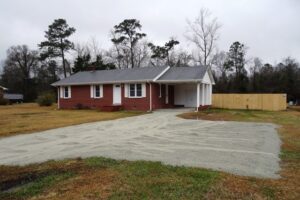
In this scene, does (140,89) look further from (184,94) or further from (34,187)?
(34,187)

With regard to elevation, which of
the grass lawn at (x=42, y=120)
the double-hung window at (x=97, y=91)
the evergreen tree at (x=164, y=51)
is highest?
the evergreen tree at (x=164, y=51)

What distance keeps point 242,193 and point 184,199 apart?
103 cm

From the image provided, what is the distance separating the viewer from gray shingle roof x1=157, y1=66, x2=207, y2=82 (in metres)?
26.5

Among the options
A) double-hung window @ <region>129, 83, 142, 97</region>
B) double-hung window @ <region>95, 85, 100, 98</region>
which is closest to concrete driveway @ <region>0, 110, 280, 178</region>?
double-hung window @ <region>129, 83, 142, 97</region>

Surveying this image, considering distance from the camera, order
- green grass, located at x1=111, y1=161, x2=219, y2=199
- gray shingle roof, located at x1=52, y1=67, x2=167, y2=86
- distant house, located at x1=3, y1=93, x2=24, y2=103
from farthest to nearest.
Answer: distant house, located at x1=3, y1=93, x2=24, y2=103
gray shingle roof, located at x1=52, y1=67, x2=167, y2=86
green grass, located at x1=111, y1=161, x2=219, y2=199

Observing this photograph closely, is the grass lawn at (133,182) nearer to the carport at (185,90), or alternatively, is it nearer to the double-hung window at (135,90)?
the double-hung window at (135,90)

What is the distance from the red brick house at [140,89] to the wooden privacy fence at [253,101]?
298cm

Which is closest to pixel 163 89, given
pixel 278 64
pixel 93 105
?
pixel 93 105

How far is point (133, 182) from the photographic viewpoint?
6.05 meters

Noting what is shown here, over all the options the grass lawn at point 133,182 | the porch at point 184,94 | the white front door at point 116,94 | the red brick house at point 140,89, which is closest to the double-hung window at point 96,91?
the red brick house at point 140,89

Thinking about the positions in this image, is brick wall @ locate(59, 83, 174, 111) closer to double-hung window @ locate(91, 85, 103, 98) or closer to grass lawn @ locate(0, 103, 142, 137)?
double-hung window @ locate(91, 85, 103, 98)

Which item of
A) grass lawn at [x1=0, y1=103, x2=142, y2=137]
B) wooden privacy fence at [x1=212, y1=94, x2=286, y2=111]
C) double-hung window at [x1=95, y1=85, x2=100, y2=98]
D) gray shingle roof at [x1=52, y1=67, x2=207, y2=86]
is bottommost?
grass lawn at [x1=0, y1=103, x2=142, y2=137]

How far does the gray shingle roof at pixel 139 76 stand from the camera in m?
27.0

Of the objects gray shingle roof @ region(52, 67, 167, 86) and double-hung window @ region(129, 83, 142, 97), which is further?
gray shingle roof @ region(52, 67, 167, 86)
